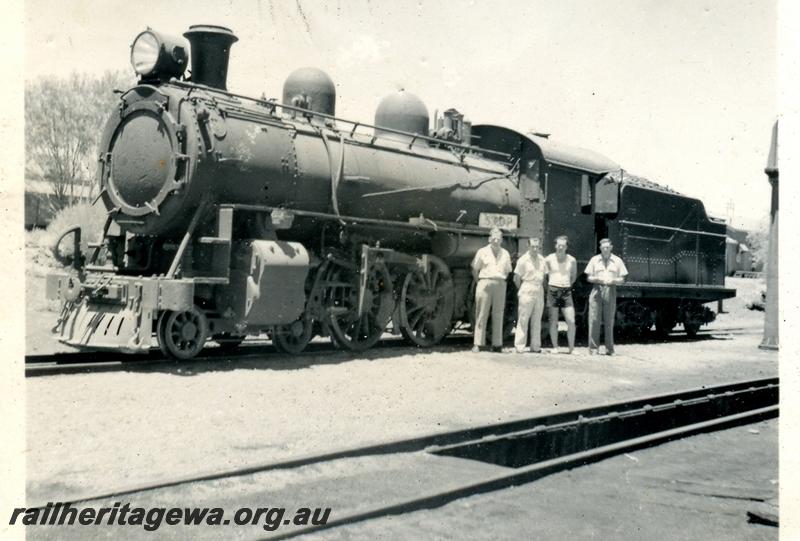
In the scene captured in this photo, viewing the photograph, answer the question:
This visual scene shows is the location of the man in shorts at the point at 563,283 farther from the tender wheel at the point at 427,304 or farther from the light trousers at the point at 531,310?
the tender wheel at the point at 427,304

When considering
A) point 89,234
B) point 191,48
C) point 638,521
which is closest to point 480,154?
point 191,48

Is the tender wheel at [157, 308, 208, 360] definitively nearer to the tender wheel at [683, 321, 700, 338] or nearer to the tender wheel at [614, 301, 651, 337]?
the tender wheel at [614, 301, 651, 337]

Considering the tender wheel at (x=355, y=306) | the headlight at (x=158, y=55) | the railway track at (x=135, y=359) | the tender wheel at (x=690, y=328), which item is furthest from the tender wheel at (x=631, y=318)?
the headlight at (x=158, y=55)

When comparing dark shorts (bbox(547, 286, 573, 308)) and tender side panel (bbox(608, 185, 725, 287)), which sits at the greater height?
tender side panel (bbox(608, 185, 725, 287))

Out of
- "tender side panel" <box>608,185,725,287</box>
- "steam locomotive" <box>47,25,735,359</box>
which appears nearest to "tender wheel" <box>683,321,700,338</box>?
"tender side panel" <box>608,185,725,287</box>

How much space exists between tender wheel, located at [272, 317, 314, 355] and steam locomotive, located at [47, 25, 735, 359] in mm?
19

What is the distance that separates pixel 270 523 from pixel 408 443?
1.71m

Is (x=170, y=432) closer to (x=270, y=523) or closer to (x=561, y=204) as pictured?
(x=270, y=523)

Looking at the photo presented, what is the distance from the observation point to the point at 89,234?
21062 mm

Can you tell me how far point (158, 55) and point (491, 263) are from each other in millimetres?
5443

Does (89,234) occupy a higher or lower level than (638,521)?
higher

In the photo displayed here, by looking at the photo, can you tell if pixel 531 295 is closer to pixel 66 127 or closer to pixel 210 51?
pixel 210 51

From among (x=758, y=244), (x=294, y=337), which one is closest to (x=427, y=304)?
(x=294, y=337)

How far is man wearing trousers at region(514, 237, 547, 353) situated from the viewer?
11.5 meters
